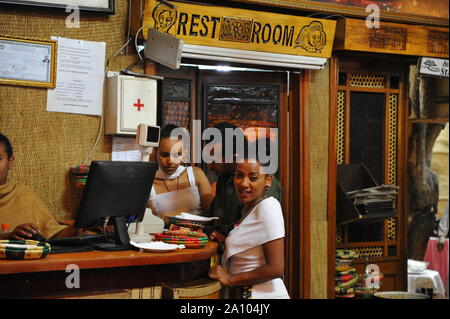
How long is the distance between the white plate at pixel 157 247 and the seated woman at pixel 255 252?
10.6 inches

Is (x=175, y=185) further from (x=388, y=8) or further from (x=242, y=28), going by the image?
(x=388, y=8)

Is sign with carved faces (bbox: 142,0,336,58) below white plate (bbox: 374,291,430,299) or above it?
above

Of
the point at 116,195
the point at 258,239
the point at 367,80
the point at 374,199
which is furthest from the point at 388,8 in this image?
the point at 116,195

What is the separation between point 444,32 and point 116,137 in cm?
289

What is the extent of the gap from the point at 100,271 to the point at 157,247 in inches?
12.3

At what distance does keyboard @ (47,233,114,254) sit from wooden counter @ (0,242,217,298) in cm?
7

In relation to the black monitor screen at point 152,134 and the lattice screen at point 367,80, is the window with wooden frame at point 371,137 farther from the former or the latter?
the black monitor screen at point 152,134

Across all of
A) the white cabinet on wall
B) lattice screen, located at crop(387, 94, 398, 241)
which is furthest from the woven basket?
lattice screen, located at crop(387, 94, 398, 241)

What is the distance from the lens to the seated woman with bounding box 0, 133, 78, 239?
12.3ft

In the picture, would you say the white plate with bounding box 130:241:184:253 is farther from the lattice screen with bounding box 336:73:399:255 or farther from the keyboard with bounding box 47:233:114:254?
the lattice screen with bounding box 336:73:399:255

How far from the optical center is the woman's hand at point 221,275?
3.26 m

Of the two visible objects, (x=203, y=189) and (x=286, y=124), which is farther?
(x=286, y=124)

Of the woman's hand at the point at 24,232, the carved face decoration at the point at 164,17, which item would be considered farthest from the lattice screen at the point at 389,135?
the woman's hand at the point at 24,232

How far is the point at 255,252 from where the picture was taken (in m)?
3.28
